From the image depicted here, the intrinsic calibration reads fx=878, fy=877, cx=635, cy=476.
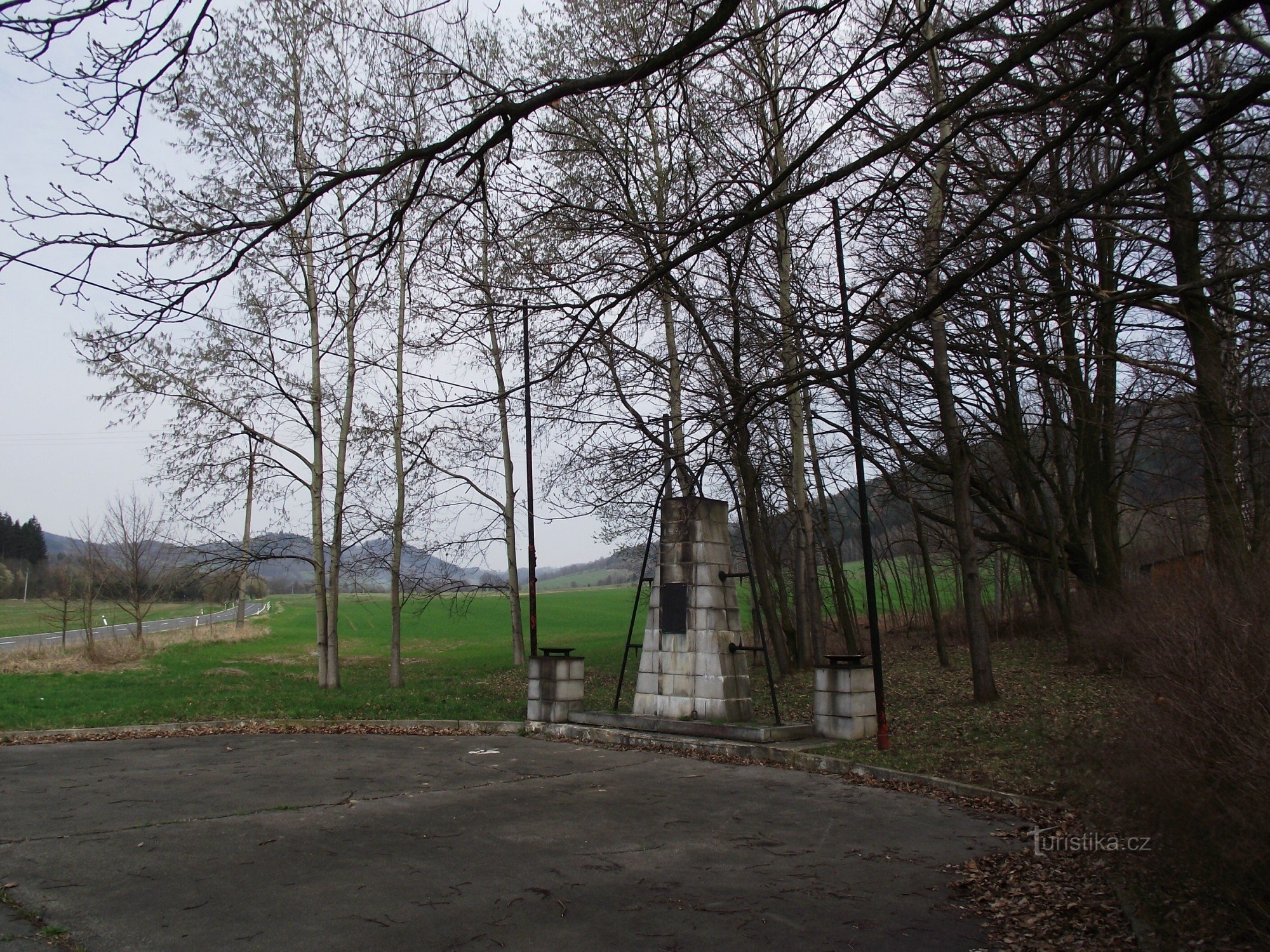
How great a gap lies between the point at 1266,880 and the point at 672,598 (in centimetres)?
1018

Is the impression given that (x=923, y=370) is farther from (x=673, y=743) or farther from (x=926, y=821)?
(x=926, y=821)

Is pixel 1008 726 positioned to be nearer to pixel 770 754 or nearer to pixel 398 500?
pixel 770 754

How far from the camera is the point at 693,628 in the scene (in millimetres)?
13359

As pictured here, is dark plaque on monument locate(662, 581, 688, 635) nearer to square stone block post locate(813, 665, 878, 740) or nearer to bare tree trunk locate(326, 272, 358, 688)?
square stone block post locate(813, 665, 878, 740)

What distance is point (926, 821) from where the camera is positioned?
7676 mm

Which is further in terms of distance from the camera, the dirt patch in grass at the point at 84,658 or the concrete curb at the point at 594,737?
the dirt patch in grass at the point at 84,658

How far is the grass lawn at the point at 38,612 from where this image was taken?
2007 inches

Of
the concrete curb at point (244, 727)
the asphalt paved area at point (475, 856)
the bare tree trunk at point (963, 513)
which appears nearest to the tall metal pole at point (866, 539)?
the asphalt paved area at point (475, 856)

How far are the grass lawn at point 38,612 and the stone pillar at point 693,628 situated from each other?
30.2 meters

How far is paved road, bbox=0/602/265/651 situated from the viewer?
4162 centimetres

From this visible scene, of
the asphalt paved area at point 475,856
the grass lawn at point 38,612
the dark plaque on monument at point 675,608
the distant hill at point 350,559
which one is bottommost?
the asphalt paved area at point 475,856

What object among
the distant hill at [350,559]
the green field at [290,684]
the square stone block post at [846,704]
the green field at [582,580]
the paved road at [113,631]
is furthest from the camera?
the green field at [582,580]

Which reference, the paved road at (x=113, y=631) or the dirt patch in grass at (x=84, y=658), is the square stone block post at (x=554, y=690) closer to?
the dirt patch in grass at (x=84, y=658)

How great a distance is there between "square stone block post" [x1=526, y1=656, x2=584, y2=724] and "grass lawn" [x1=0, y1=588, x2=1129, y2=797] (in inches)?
65.3
